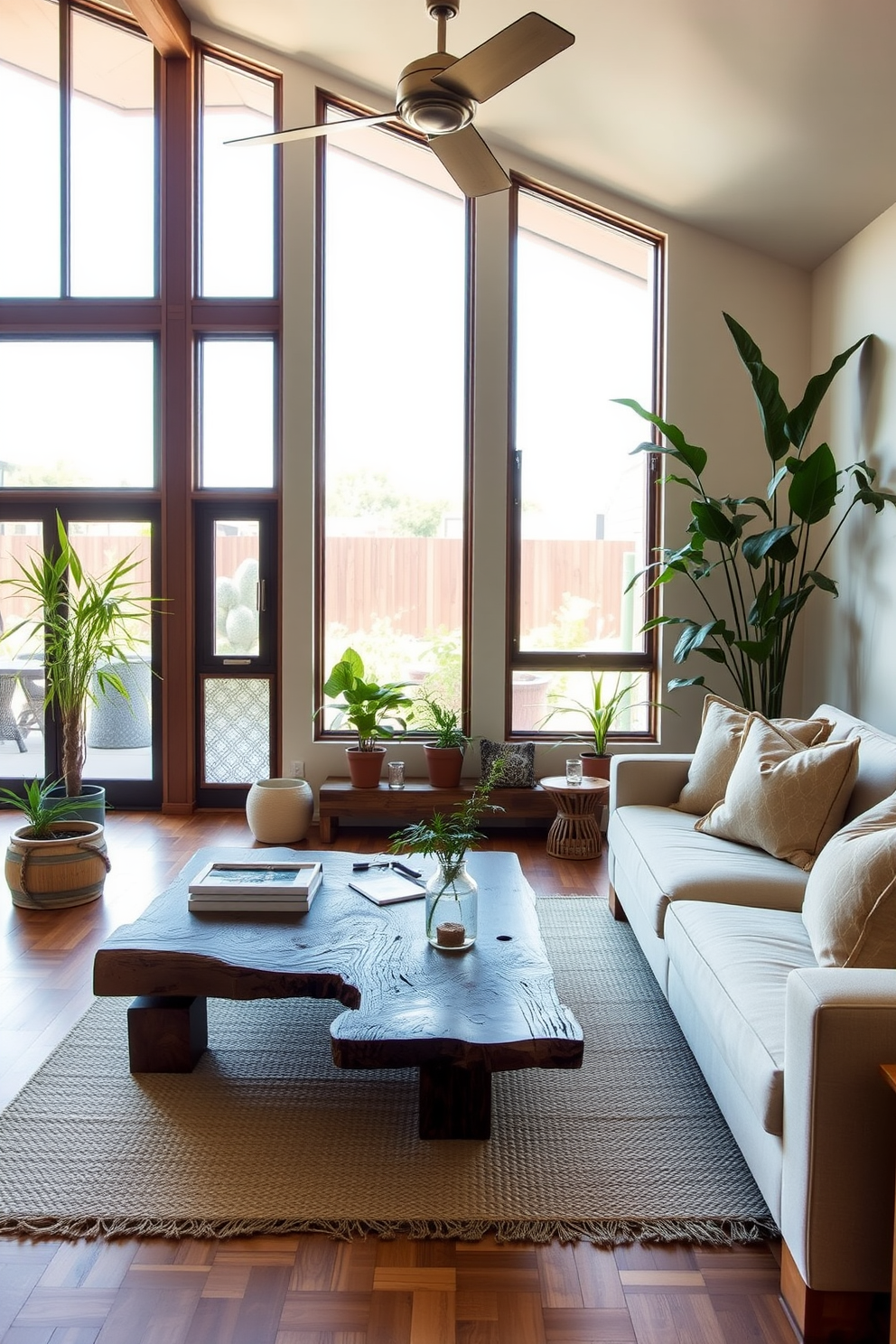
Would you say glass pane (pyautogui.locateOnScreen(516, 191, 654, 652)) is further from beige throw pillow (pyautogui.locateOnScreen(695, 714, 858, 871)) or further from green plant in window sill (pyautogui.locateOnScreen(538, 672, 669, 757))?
beige throw pillow (pyautogui.locateOnScreen(695, 714, 858, 871))

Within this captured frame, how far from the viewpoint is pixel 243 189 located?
18.1 feet

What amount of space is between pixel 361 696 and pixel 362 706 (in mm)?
69

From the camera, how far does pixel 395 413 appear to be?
5508 mm

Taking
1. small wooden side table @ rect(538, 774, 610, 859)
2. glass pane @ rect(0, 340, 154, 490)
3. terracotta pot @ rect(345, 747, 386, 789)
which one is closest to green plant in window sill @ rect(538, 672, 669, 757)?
small wooden side table @ rect(538, 774, 610, 859)

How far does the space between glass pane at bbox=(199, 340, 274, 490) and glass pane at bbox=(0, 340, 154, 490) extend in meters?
0.33

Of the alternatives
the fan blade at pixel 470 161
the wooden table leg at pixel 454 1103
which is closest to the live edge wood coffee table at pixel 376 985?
the wooden table leg at pixel 454 1103

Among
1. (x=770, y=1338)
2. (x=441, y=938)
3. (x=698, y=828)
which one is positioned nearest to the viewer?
(x=770, y=1338)

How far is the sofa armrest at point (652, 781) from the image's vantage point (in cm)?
386

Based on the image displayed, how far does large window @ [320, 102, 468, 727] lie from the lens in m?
5.48

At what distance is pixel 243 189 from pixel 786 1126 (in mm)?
5463

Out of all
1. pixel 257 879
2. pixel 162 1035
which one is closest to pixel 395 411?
pixel 257 879

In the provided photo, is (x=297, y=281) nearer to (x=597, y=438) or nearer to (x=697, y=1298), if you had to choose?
(x=597, y=438)

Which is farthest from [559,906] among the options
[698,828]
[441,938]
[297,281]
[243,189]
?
[243,189]

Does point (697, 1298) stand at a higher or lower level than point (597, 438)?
lower
